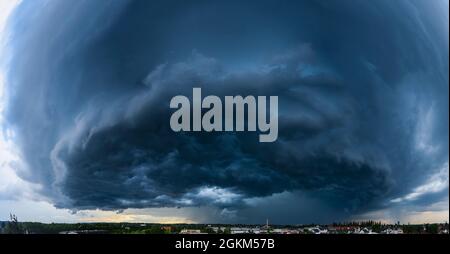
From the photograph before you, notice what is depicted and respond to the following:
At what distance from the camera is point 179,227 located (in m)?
30.0
